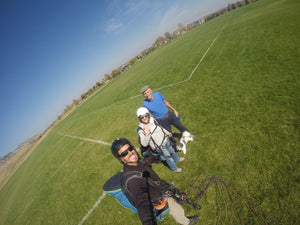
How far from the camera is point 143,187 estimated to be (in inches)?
80.9

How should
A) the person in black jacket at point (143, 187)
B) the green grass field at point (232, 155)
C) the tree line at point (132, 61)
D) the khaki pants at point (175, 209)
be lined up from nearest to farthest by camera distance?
the person in black jacket at point (143, 187) → the khaki pants at point (175, 209) → the green grass field at point (232, 155) → the tree line at point (132, 61)

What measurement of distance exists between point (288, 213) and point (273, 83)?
5.79 m

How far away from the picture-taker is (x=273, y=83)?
21.6ft

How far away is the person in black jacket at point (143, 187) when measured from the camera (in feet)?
6.10

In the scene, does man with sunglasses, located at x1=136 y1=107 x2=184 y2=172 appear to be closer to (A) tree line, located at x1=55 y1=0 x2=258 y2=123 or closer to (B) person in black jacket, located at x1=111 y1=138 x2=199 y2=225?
(B) person in black jacket, located at x1=111 y1=138 x2=199 y2=225

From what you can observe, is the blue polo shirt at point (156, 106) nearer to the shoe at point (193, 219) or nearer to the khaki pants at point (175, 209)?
the khaki pants at point (175, 209)

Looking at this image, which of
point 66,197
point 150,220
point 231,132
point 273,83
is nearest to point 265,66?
point 273,83

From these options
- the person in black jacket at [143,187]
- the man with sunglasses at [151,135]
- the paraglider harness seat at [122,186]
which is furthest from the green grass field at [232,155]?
the paraglider harness seat at [122,186]

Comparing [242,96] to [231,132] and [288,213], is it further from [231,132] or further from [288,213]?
[288,213]

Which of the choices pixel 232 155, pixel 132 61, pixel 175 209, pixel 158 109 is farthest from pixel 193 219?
pixel 132 61

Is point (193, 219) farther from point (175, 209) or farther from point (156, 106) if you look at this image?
point (156, 106)

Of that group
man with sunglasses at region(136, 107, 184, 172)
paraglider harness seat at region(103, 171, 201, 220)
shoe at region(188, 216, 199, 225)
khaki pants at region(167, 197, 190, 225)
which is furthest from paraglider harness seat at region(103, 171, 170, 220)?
shoe at region(188, 216, 199, 225)

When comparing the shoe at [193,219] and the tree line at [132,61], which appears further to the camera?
the tree line at [132,61]

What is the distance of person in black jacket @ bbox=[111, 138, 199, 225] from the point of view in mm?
1859
